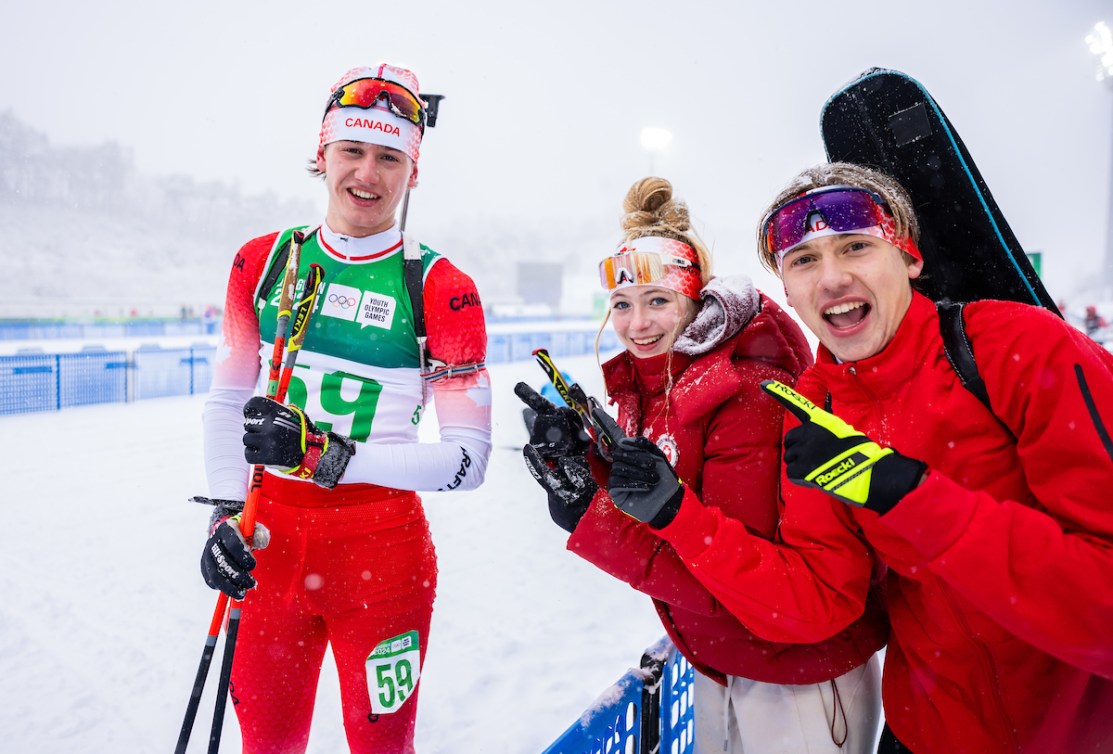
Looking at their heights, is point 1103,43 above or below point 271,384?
above

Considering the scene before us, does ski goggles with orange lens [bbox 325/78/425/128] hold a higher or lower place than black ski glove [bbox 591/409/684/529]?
higher

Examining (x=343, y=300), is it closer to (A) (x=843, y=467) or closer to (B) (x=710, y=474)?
(B) (x=710, y=474)

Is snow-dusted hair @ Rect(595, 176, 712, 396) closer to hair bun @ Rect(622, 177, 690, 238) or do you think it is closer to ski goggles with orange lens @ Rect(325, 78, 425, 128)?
hair bun @ Rect(622, 177, 690, 238)

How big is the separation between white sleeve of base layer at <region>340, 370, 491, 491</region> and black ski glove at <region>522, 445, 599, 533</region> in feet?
0.78

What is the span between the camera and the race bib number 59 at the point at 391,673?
2.22 m

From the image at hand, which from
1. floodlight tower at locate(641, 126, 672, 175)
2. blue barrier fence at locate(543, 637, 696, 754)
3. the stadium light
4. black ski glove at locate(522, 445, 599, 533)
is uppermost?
the stadium light

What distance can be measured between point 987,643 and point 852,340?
84cm

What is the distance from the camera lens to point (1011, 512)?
4.45ft

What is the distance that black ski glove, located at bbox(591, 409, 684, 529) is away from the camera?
175cm

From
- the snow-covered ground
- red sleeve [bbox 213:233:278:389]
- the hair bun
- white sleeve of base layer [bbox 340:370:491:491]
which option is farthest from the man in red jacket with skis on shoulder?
the snow-covered ground

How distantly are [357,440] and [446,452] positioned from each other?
1.14ft

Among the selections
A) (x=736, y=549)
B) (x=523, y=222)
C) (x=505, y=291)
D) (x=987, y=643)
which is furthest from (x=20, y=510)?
(x=523, y=222)

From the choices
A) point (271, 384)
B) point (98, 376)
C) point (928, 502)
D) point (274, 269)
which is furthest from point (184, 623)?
point (98, 376)

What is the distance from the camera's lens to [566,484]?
7.06ft
